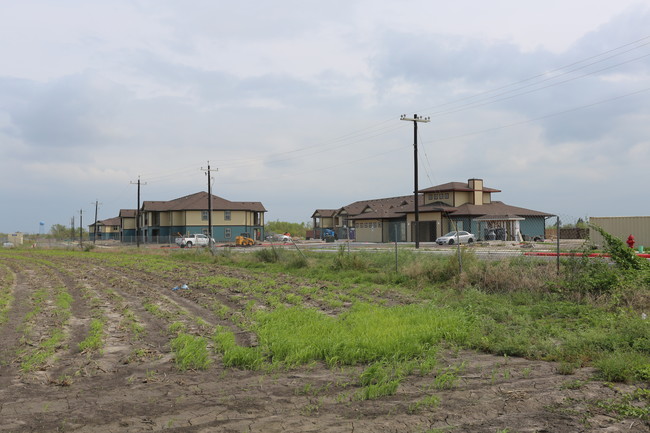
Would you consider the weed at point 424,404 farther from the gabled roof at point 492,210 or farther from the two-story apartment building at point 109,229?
the two-story apartment building at point 109,229

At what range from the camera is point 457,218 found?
56031 mm

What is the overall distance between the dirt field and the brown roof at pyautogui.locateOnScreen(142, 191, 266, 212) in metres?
65.0

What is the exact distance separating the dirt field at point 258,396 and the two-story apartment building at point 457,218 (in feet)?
143

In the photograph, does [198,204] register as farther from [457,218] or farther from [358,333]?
[358,333]

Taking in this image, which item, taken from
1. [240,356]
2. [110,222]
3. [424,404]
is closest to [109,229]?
[110,222]

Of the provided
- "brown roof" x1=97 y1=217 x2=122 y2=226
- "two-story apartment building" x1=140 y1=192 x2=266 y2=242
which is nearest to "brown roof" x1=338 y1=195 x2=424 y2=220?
"two-story apartment building" x1=140 y1=192 x2=266 y2=242

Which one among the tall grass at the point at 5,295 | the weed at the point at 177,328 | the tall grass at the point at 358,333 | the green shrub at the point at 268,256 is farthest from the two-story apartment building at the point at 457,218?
the weed at the point at 177,328

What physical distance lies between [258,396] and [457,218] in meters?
51.6

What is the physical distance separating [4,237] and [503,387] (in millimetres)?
88512

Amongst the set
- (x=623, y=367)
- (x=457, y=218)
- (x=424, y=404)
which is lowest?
(x=424, y=404)

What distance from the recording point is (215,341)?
9477 millimetres

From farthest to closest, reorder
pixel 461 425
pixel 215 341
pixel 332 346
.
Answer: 1. pixel 215 341
2. pixel 332 346
3. pixel 461 425

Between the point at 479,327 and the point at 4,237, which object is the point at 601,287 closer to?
the point at 479,327

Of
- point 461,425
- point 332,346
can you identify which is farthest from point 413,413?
point 332,346
